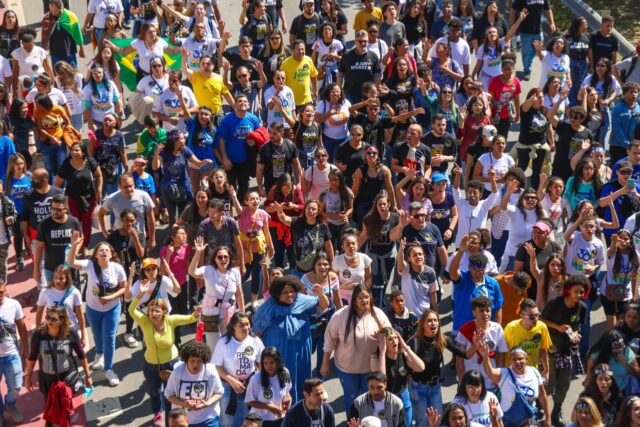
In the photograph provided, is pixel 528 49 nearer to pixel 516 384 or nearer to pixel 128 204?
pixel 128 204

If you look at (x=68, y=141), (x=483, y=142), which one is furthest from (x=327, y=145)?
(x=68, y=141)

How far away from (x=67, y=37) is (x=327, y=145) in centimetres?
489

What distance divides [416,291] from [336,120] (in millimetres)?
4215

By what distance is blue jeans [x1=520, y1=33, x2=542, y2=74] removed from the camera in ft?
68.1

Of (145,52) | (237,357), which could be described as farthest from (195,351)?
(145,52)

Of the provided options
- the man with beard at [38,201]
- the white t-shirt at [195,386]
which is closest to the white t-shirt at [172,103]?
the man with beard at [38,201]

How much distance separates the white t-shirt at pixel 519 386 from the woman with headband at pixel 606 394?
0.50 meters

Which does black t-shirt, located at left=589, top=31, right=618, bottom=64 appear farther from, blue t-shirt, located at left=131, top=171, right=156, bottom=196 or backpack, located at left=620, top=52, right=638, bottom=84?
blue t-shirt, located at left=131, top=171, right=156, bottom=196

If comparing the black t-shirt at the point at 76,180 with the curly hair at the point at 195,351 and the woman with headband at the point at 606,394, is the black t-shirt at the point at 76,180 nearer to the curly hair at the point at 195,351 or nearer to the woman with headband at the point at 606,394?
the curly hair at the point at 195,351

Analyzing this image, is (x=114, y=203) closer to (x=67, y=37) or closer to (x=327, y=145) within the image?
(x=327, y=145)

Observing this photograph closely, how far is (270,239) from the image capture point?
14555mm

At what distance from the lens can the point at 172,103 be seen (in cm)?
1705

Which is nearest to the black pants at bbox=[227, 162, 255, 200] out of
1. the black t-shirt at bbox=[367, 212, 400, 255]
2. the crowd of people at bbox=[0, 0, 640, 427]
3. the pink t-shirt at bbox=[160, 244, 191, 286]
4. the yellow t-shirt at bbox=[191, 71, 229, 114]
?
the crowd of people at bbox=[0, 0, 640, 427]

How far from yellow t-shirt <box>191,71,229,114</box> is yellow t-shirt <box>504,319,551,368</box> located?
6556 millimetres
